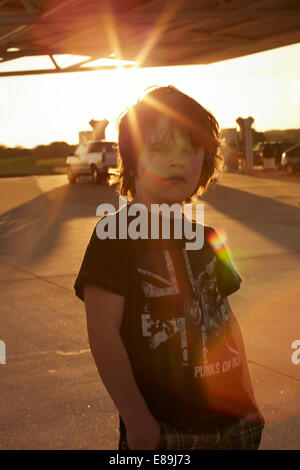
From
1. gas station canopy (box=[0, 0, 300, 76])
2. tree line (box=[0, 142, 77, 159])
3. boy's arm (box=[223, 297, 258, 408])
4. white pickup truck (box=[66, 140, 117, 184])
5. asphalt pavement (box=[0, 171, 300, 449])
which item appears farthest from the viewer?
tree line (box=[0, 142, 77, 159])

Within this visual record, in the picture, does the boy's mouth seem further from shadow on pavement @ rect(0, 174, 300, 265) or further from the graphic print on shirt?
shadow on pavement @ rect(0, 174, 300, 265)

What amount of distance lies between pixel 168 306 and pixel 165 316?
0.10 feet

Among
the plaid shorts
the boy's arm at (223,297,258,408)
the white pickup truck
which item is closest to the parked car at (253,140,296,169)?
the white pickup truck

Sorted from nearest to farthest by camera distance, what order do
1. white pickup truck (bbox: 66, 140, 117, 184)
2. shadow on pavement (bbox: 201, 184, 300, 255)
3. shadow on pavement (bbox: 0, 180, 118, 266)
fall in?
1. shadow on pavement (bbox: 0, 180, 118, 266)
2. shadow on pavement (bbox: 201, 184, 300, 255)
3. white pickup truck (bbox: 66, 140, 117, 184)

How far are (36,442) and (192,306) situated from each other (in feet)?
8.36

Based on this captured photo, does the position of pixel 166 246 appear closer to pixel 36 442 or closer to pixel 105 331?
pixel 105 331

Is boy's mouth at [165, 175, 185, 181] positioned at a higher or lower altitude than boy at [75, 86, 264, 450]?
higher

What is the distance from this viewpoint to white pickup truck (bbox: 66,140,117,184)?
106 feet

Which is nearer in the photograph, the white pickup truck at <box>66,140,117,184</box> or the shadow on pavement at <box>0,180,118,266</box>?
the shadow on pavement at <box>0,180,118,266</box>

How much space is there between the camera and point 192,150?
226cm

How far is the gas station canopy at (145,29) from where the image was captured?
24.3 m

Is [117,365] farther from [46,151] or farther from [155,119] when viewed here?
[46,151]

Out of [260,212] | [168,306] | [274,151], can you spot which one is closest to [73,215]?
[260,212]

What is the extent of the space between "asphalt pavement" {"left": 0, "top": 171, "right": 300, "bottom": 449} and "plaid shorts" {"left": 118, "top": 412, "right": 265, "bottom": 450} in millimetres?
2190
